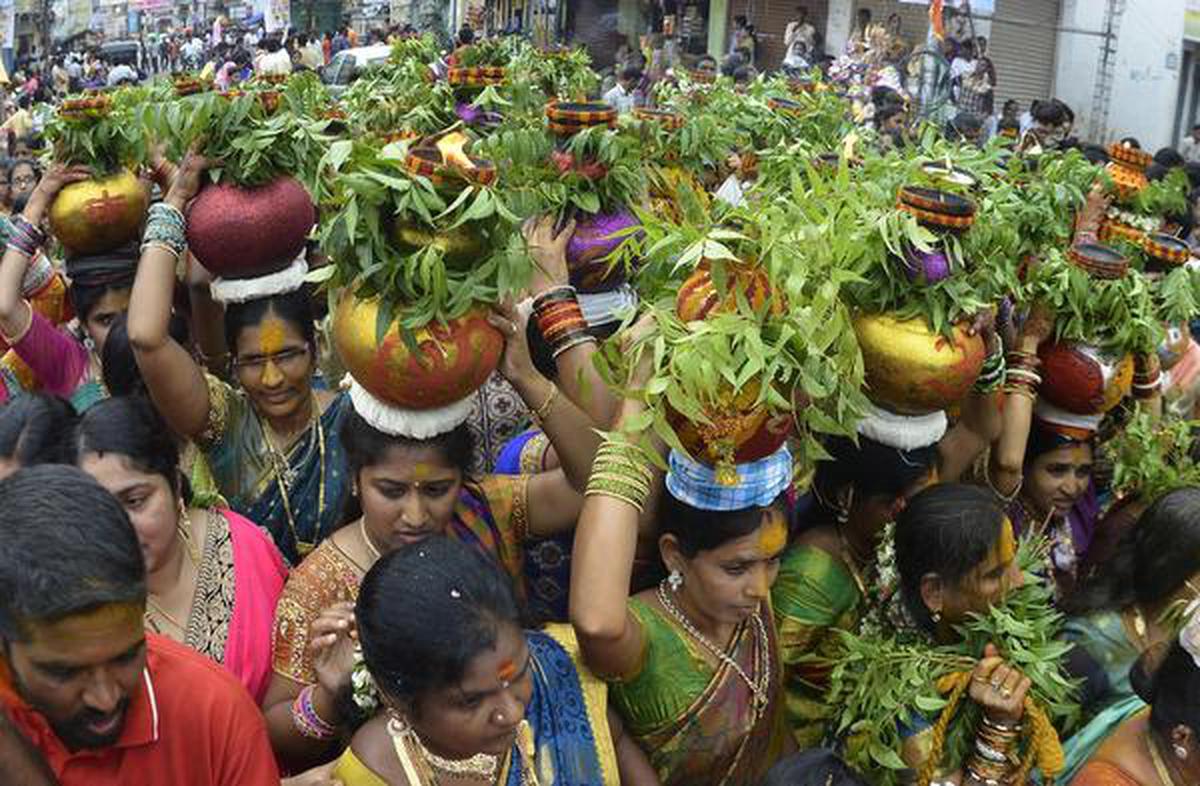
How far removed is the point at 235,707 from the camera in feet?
7.22

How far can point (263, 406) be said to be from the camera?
3.63 m

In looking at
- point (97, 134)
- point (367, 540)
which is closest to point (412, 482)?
point (367, 540)

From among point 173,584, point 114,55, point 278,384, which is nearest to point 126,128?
point 278,384

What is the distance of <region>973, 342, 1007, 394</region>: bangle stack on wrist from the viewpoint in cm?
342

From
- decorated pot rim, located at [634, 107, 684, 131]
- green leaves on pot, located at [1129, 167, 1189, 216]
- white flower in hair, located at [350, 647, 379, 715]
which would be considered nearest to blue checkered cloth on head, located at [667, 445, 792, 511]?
white flower in hair, located at [350, 647, 379, 715]

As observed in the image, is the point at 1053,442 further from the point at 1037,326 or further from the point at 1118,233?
the point at 1118,233

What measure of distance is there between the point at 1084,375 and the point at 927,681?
4.42 feet

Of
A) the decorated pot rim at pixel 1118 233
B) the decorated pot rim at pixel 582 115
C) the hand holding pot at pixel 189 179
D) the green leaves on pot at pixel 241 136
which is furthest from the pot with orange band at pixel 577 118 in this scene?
the decorated pot rim at pixel 1118 233

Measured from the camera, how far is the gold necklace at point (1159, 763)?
2459 mm

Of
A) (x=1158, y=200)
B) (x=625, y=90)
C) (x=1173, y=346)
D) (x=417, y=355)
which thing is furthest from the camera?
(x=625, y=90)

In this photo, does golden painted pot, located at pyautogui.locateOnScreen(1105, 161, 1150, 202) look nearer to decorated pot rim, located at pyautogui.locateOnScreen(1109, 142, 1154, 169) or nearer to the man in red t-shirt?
decorated pot rim, located at pyautogui.locateOnScreen(1109, 142, 1154, 169)

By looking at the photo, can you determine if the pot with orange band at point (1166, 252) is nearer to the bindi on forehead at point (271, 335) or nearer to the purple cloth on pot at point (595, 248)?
the purple cloth on pot at point (595, 248)

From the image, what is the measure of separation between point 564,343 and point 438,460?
1.39 feet

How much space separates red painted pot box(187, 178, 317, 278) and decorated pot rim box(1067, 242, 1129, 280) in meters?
2.32
